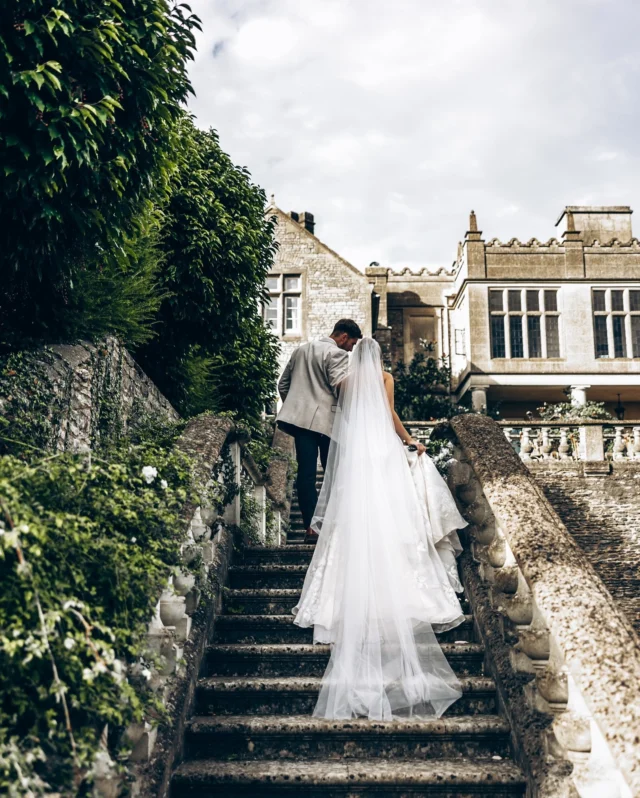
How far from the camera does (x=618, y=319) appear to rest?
25.1 metres

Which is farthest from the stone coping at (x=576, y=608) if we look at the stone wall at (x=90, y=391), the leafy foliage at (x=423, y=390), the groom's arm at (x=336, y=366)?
the leafy foliage at (x=423, y=390)

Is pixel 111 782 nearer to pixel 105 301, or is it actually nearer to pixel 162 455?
pixel 162 455

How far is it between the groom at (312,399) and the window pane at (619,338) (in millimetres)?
20799

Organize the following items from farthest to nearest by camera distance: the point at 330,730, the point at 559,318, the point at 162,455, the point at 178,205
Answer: the point at 559,318, the point at 178,205, the point at 162,455, the point at 330,730

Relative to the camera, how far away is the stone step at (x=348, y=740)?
11.8 feet

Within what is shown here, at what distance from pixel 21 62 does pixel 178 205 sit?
219 inches

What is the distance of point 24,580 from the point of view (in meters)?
2.29

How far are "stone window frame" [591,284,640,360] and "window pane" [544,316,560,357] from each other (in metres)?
1.16

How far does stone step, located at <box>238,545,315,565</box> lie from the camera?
5754 mm

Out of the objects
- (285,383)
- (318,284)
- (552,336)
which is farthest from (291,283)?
(285,383)

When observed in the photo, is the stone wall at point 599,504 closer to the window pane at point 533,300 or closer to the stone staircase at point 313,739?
the window pane at point 533,300

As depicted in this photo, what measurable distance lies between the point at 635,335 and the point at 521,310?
3684 mm

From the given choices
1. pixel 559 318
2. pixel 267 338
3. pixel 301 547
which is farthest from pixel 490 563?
pixel 559 318

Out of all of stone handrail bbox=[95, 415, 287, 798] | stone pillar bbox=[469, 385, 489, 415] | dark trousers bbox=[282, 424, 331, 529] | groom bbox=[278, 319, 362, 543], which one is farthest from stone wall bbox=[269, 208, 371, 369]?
stone handrail bbox=[95, 415, 287, 798]
